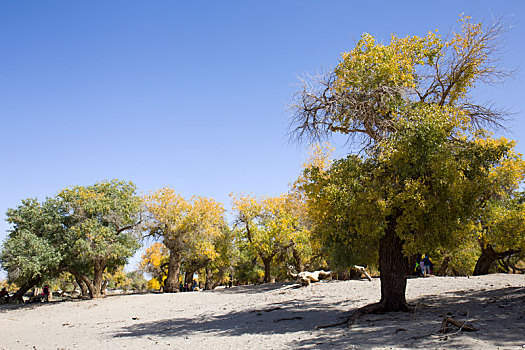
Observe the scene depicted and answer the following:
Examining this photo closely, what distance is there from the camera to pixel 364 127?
41.2 feet

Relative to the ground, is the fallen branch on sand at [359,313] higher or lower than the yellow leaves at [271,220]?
lower

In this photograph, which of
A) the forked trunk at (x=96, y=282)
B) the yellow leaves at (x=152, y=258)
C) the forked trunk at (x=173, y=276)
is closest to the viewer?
the forked trunk at (x=96, y=282)

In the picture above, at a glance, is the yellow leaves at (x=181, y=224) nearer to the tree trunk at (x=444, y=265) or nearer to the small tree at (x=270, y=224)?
the small tree at (x=270, y=224)

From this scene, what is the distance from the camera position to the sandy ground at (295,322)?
7855 mm

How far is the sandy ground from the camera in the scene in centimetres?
786

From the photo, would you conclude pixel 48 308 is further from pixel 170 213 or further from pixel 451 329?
pixel 451 329

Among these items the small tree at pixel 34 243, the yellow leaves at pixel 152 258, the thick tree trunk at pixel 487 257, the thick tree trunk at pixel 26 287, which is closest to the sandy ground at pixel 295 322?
the small tree at pixel 34 243

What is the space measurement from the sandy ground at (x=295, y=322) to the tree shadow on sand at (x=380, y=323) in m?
0.02

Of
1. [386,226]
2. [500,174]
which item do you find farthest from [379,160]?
[500,174]

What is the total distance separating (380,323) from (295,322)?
8.92 ft

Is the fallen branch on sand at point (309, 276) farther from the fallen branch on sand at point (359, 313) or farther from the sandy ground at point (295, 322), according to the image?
the fallen branch on sand at point (359, 313)

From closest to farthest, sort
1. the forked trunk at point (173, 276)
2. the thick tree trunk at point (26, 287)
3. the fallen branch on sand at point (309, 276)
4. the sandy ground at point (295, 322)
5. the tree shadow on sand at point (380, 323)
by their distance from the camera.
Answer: the tree shadow on sand at point (380, 323)
the sandy ground at point (295, 322)
the fallen branch on sand at point (309, 276)
the thick tree trunk at point (26, 287)
the forked trunk at point (173, 276)

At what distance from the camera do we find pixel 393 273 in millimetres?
11219

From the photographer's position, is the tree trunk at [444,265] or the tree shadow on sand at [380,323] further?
the tree trunk at [444,265]
